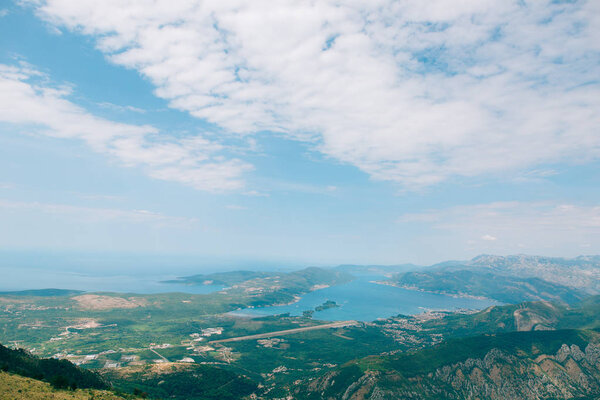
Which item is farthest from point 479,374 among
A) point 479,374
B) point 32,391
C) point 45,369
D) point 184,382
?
point 45,369

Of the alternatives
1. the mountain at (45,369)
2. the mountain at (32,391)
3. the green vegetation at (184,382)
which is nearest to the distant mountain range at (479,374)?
the green vegetation at (184,382)

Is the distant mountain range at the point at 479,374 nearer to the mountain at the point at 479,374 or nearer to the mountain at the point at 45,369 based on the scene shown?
the mountain at the point at 479,374

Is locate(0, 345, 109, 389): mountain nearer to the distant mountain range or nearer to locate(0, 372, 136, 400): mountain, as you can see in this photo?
locate(0, 372, 136, 400): mountain

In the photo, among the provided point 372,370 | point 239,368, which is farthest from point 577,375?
point 239,368

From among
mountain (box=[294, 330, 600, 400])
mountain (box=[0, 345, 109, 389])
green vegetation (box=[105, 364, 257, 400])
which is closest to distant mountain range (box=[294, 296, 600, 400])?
mountain (box=[294, 330, 600, 400])

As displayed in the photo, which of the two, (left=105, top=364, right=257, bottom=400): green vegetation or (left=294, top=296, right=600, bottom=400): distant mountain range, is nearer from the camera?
(left=105, top=364, right=257, bottom=400): green vegetation

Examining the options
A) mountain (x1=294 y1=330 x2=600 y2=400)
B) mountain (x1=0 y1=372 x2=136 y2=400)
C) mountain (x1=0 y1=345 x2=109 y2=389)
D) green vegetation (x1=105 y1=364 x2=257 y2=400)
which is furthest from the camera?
mountain (x1=294 y1=330 x2=600 y2=400)

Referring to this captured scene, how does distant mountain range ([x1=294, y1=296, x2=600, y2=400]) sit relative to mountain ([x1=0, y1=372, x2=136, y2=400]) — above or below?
below

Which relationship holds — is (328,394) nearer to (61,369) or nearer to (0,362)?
(61,369)
